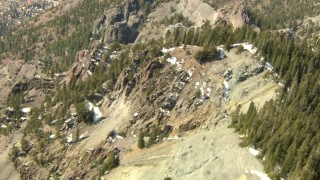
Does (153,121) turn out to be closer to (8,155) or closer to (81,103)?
(81,103)

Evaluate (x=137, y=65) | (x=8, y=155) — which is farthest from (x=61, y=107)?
(x=137, y=65)

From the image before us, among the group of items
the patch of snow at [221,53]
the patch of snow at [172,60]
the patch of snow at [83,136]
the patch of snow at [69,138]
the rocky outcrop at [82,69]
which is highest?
the patch of snow at [221,53]

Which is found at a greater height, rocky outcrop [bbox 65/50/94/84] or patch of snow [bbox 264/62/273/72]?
patch of snow [bbox 264/62/273/72]

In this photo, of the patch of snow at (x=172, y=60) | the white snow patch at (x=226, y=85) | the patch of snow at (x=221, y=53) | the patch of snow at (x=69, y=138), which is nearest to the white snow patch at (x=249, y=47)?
the patch of snow at (x=221, y=53)

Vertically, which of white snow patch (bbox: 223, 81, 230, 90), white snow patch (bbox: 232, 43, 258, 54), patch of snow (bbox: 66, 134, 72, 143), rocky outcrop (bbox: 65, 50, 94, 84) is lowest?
patch of snow (bbox: 66, 134, 72, 143)

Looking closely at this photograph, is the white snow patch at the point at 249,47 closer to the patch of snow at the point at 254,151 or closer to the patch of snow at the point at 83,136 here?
the patch of snow at the point at 254,151

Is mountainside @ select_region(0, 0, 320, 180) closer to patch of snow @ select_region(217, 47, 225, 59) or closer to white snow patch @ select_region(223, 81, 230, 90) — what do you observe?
patch of snow @ select_region(217, 47, 225, 59)

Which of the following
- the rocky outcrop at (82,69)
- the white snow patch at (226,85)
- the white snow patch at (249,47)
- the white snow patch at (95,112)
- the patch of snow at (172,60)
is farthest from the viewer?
Answer: the rocky outcrop at (82,69)

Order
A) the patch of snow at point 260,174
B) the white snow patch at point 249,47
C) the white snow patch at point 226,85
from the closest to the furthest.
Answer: the patch of snow at point 260,174 < the white snow patch at point 226,85 < the white snow patch at point 249,47

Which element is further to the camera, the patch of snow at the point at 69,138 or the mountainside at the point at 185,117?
the patch of snow at the point at 69,138

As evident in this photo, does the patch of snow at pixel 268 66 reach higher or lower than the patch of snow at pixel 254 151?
higher

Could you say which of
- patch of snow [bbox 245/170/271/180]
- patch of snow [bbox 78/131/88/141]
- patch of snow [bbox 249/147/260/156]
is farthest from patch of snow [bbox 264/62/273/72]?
patch of snow [bbox 78/131/88/141]
